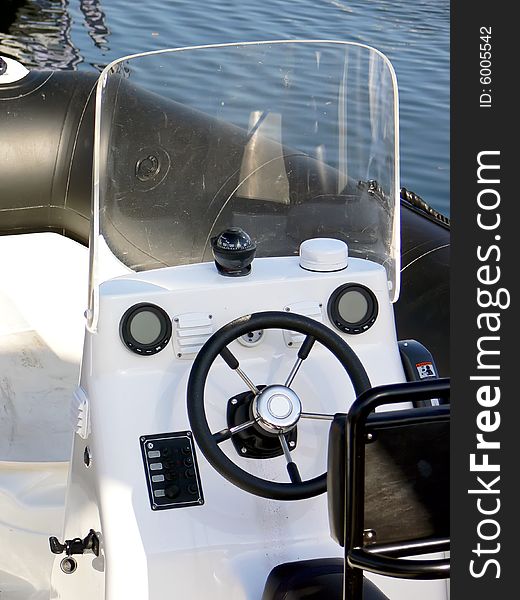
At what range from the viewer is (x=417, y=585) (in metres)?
1.66

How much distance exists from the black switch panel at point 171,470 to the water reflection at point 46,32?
21.7 ft

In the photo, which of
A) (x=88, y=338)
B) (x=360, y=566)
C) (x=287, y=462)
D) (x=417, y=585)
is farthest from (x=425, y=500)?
(x=88, y=338)

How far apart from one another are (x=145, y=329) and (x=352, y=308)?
389 millimetres

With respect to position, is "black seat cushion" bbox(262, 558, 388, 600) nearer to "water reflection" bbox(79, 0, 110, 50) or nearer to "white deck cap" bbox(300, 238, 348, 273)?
"white deck cap" bbox(300, 238, 348, 273)

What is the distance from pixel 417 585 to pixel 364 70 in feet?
3.12

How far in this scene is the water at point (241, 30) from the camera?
716cm

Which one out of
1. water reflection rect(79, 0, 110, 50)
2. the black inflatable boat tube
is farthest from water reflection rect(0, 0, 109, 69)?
the black inflatable boat tube

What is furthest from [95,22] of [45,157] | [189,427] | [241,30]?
[189,427]

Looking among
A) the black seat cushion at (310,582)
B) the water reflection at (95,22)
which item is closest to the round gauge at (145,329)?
the black seat cushion at (310,582)

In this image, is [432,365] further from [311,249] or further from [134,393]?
[134,393]

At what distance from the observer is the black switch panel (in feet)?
5.35

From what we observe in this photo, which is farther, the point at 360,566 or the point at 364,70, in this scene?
the point at 364,70

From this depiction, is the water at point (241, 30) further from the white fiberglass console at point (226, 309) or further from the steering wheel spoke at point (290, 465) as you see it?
the steering wheel spoke at point (290, 465)

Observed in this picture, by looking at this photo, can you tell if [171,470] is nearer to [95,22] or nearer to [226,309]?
[226,309]
